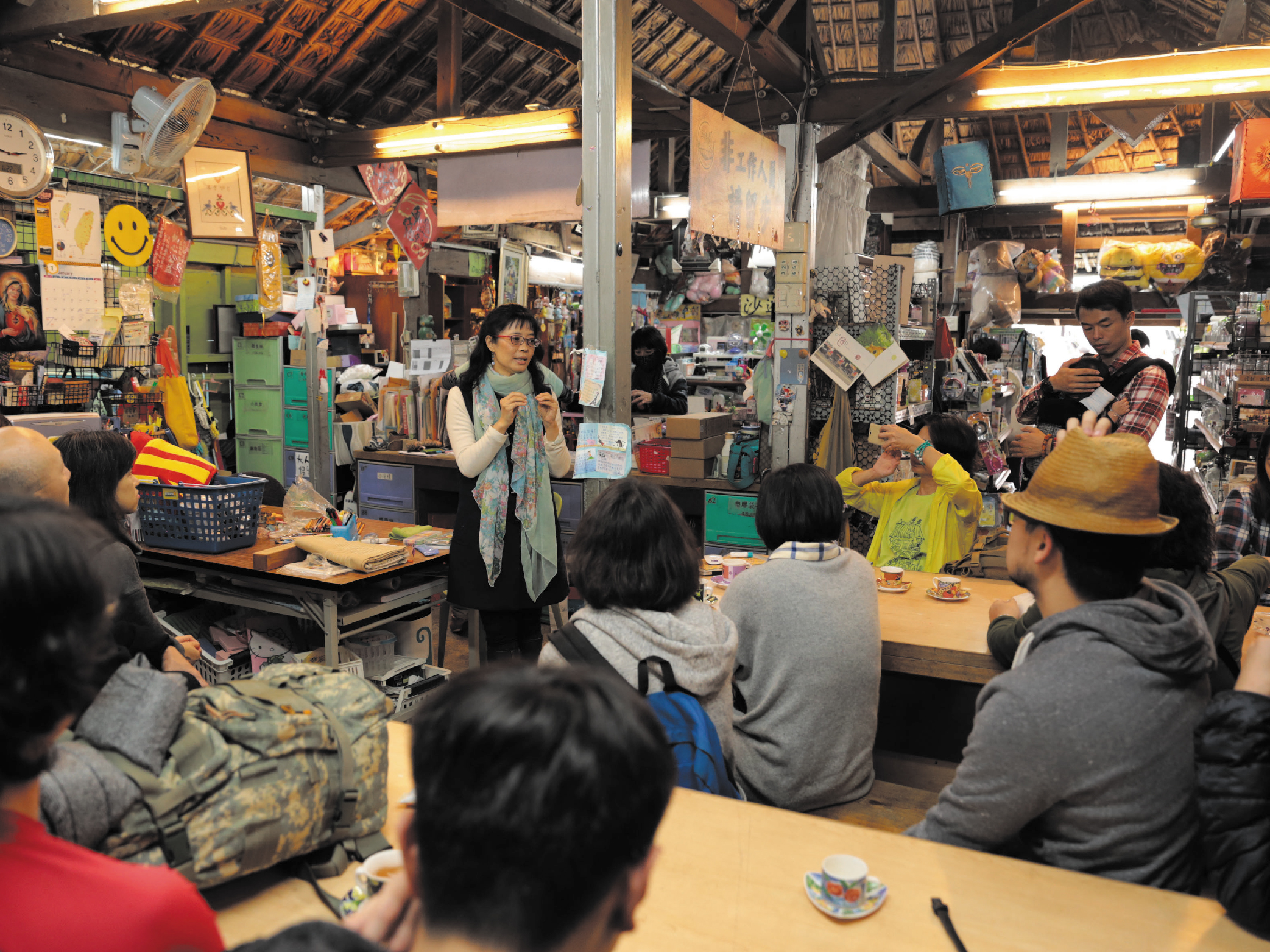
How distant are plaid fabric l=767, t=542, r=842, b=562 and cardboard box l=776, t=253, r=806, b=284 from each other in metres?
3.44

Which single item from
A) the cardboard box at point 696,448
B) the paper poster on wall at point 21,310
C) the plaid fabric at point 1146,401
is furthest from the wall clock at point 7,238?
the plaid fabric at point 1146,401

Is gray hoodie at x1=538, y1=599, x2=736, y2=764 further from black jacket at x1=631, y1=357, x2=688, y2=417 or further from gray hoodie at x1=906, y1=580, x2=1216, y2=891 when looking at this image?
black jacket at x1=631, y1=357, x2=688, y2=417

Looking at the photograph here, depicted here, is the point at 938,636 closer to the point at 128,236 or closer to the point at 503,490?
the point at 503,490

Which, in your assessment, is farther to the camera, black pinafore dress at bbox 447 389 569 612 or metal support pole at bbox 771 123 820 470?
metal support pole at bbox 771 123 820 470

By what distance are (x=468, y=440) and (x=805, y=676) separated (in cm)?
199

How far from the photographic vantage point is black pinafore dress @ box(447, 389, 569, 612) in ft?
12.4

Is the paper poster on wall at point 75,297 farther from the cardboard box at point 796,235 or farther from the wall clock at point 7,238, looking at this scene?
the cardboard box at point 796,235

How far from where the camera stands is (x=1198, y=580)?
89.4 inches

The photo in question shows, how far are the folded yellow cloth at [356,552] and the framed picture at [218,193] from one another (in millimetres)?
2925

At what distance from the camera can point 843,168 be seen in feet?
20.8

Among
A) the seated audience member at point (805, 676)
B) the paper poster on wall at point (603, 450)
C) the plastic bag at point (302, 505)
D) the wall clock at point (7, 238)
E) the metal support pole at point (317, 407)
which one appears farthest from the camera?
the metal support pole at point (317, 407)

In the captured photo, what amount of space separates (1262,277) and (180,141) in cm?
829

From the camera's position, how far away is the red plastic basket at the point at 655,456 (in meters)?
6.01

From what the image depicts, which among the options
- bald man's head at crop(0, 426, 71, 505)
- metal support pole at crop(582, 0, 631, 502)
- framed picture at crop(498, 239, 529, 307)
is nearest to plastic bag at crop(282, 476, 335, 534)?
framed picture at crop(498, 239, 529, 307)
